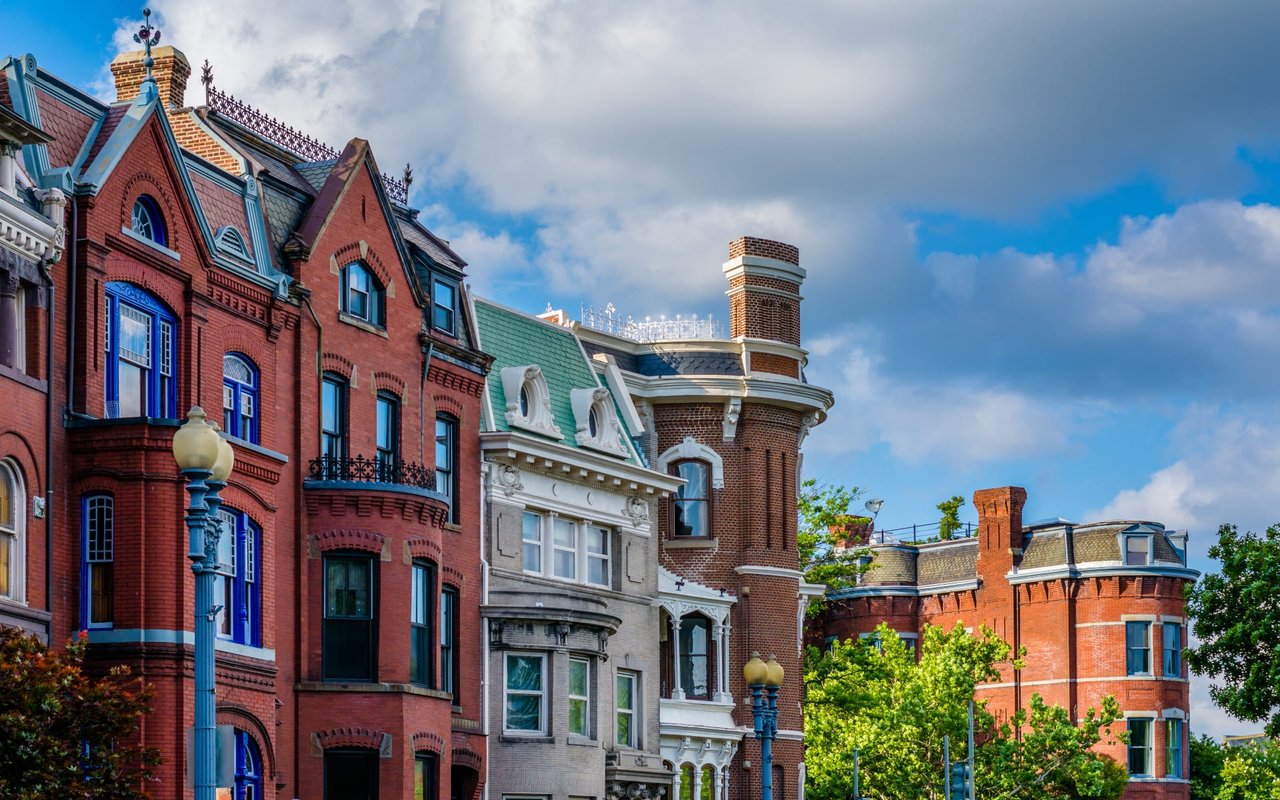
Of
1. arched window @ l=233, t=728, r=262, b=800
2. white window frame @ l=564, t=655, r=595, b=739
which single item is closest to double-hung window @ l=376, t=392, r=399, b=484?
white window frame @ l=564, t=655, r=595, b=739

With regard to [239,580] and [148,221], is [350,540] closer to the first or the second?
[239,580]

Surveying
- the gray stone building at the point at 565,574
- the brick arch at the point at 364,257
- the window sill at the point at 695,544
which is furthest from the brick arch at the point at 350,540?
the window sill at the point at 695,544

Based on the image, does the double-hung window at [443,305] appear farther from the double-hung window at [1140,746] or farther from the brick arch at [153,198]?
the double-hung window at [1140,746]

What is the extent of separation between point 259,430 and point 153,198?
15.4ft

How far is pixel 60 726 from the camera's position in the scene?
86.2 feet

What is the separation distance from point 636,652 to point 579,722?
3.60m

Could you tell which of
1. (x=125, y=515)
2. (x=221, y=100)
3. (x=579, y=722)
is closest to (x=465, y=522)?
(x=579, y=722)

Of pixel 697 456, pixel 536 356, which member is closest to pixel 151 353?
pixel 536 356

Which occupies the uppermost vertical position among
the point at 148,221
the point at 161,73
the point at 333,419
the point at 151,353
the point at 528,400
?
the point at 161,73

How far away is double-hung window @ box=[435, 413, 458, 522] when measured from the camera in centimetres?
4375

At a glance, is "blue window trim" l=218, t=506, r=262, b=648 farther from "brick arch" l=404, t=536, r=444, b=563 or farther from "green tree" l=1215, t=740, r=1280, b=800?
"green tree" l=1215, t=740, r=1280, b=800

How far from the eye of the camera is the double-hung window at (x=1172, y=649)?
276 ft

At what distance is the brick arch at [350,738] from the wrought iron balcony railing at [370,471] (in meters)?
4.45

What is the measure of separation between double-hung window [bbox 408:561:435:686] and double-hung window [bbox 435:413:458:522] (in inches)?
137
